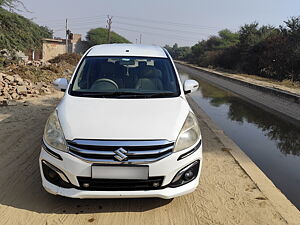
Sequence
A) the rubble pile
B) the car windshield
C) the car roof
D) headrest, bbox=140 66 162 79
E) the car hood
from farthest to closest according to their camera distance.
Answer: the rubble pile
the car roof
headrest, bbox=140 66 162 79
the car windshield
the car hood

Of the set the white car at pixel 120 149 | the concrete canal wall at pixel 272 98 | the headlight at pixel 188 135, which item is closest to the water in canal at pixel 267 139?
the concrete canal wall at pixel 272 98

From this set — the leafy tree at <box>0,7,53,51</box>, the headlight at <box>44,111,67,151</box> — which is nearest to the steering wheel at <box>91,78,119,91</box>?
the headlight at <box>44,111,67,151</box>

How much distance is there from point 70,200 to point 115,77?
1873 mm

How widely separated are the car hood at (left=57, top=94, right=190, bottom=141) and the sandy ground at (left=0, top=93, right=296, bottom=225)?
0.87 m

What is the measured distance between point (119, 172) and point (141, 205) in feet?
2.33

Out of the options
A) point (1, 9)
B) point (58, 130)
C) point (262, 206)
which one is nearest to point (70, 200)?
point (58, 130)

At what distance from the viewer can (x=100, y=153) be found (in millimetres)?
2729

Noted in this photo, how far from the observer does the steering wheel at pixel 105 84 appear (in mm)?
3938

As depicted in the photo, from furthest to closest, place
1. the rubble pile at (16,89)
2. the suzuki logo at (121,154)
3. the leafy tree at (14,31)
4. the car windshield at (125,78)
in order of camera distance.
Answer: the leafy tree at (14,31) < the rubble pile at (16,89) < the car windshield at (125,78) < the suzuki logo at (121,154)

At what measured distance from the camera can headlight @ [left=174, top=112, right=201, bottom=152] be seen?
9.53 feet

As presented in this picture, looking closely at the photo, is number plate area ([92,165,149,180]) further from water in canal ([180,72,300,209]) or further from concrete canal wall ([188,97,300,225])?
water in canal ([180,72,300,209])

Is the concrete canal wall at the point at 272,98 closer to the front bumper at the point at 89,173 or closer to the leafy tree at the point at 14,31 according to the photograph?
the front bumper at the point at 89,173

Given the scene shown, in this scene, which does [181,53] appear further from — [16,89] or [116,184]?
[116,184]

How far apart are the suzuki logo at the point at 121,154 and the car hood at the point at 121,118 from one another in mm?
122
